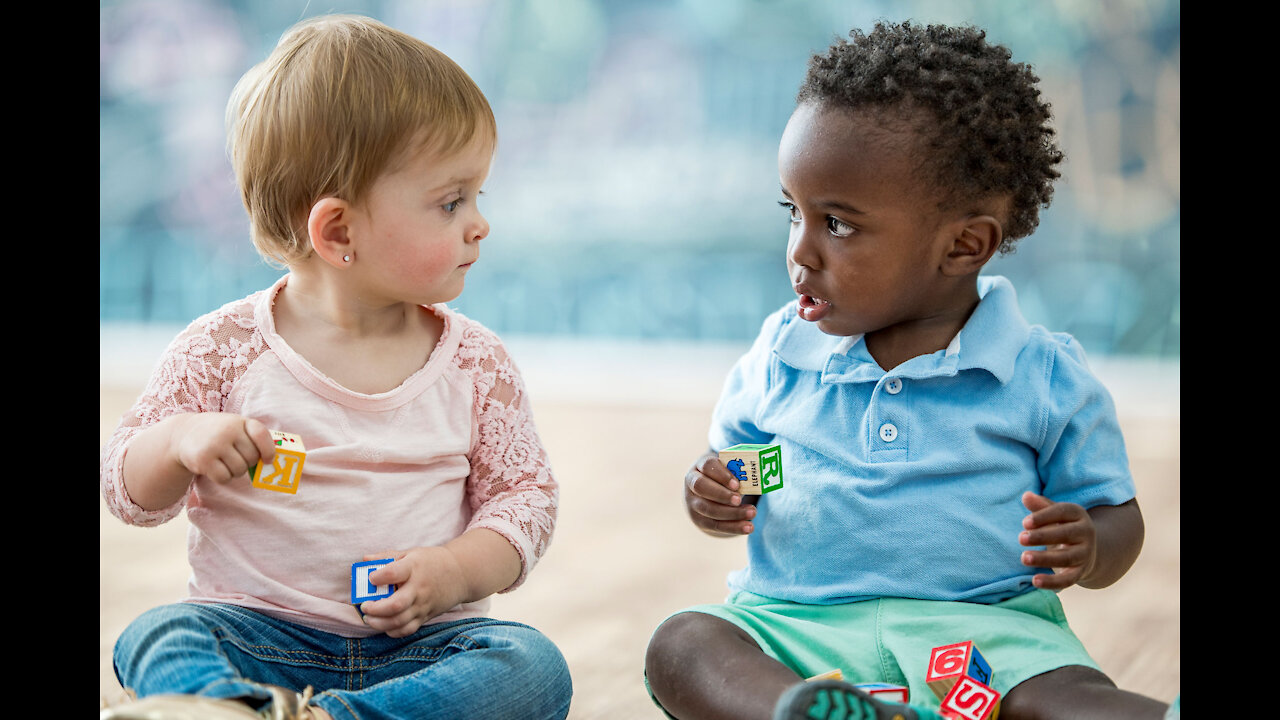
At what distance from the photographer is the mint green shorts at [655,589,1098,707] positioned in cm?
130

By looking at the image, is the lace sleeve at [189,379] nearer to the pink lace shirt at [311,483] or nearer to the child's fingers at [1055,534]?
the pink lace shirt at [311,483]

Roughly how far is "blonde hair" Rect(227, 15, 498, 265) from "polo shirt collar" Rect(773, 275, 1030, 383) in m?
0.47

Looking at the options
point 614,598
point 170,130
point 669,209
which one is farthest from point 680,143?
point 614,598

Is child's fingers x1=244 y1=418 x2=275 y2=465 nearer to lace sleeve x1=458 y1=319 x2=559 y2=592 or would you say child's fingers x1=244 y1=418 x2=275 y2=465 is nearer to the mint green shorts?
lace sleeve x1=458 y1=319 x2=559 y2=592

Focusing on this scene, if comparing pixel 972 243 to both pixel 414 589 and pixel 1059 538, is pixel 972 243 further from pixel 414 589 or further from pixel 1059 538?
pixel 414 589

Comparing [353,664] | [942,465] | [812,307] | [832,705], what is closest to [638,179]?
[812,307]

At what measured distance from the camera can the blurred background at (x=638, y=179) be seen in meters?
4.45

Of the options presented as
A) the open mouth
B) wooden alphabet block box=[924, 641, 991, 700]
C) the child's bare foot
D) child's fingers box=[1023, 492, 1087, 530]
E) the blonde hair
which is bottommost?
wooden alphabet block box=[924, 641, 991, 700]

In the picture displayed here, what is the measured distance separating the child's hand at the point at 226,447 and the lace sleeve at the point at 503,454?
0.30m

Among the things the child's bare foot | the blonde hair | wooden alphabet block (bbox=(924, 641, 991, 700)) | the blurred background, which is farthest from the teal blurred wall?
the child's bare foot

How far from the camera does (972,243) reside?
4.63 ft

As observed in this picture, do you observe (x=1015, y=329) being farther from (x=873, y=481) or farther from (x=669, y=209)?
(x=669, y=209)

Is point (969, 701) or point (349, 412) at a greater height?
point (349, 412)

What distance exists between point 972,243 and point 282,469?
810 mm
